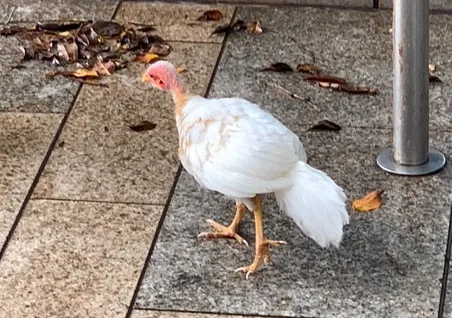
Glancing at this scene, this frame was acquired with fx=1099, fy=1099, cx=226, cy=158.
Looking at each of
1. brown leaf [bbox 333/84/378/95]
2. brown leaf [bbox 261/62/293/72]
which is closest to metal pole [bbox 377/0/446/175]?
brown leaf [bbox 333/84/378/95]

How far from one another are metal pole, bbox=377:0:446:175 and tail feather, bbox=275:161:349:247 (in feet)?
3.18

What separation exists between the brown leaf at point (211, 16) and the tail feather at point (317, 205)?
268cm

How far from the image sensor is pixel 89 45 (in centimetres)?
653

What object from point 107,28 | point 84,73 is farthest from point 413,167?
point 107,28

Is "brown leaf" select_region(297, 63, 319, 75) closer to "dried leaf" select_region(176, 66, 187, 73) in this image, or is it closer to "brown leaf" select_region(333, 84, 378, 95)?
"brown leaf" select_region(333, 84, 378, 95)

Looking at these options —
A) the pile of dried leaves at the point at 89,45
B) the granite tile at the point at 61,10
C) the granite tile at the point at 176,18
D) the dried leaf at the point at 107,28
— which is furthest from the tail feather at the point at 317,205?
the granite tile at the point at 61,10

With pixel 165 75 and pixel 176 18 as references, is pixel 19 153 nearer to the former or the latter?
pixel 165 75

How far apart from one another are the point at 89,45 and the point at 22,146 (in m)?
1.18

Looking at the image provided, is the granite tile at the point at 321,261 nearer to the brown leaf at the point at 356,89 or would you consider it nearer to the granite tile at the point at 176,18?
the brown leaf at the point at 356,89

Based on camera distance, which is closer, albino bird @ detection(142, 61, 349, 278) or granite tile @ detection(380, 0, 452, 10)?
albino bird @ detection(142, 61, 349, 278)

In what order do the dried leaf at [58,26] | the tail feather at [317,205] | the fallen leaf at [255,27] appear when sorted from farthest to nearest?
the dried leaf at [58,26], the fallen leaf at [255,27], the tail feather at [317,205]

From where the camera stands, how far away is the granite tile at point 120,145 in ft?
17.0

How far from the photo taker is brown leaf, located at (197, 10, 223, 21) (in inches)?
269

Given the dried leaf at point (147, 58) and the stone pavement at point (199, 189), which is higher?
the stone pavement at point (199, 189)
